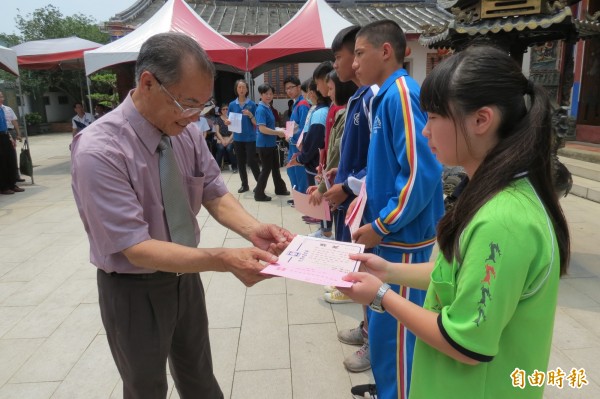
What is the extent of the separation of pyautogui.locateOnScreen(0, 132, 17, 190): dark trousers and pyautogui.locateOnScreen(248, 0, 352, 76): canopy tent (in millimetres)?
4593

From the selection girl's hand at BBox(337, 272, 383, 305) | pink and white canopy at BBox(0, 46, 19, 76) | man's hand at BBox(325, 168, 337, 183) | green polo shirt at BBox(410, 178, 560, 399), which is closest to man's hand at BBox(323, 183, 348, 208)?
man's hand at BBox(325, 168, 337, 183)

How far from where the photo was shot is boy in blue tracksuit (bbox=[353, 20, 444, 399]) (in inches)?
70.6

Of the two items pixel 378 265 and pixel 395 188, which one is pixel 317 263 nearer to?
pixel 378 265

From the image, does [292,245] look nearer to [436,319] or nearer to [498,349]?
[436,319]

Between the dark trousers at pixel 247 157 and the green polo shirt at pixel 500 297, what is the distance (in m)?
6.24

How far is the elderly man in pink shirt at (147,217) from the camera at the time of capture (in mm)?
1336

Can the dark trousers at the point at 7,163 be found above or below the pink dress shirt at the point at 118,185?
below

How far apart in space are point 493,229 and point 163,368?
1301 mm

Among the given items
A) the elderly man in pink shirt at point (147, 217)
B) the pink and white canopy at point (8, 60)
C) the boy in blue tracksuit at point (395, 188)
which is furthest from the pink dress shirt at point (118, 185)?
the pink and white canopy at point (8, 60)

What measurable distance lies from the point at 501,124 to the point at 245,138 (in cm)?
636

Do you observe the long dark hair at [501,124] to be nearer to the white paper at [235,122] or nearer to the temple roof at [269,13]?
the white paper at [235,122]

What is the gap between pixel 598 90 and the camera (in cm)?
808

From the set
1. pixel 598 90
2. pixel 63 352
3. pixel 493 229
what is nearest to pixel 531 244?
pixel 493 229

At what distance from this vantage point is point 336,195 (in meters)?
2.38
